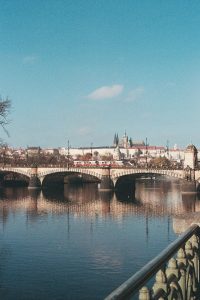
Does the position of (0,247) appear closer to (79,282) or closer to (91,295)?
(79,282)

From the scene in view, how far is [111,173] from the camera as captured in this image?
5656cm

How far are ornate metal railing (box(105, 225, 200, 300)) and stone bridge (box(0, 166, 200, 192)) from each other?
46648mm

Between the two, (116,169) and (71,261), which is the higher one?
(116,169)

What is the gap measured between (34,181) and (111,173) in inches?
438

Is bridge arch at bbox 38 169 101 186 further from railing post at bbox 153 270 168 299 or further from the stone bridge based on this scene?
railing post at bbox 153 270 168 299

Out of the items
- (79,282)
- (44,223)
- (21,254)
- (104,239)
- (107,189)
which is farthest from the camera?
(107,189)

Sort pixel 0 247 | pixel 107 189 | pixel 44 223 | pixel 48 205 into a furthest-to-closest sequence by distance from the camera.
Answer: pixel 107 189, pixel 48 205, pixel 44 223, pixel 0 247

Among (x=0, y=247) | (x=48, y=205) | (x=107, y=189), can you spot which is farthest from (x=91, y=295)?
(x=107, y=189)

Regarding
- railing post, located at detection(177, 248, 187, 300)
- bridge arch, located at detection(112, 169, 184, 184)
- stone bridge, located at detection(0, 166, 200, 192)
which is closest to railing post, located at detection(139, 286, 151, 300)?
railing post, located at detection(177, 248, 187, 300)

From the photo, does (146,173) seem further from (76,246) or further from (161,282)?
(161,282)

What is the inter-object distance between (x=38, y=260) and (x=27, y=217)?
43.3ft

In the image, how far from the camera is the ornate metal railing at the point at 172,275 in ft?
8.40

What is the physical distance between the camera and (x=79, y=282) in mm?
13938

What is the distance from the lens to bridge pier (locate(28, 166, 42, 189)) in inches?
2351
